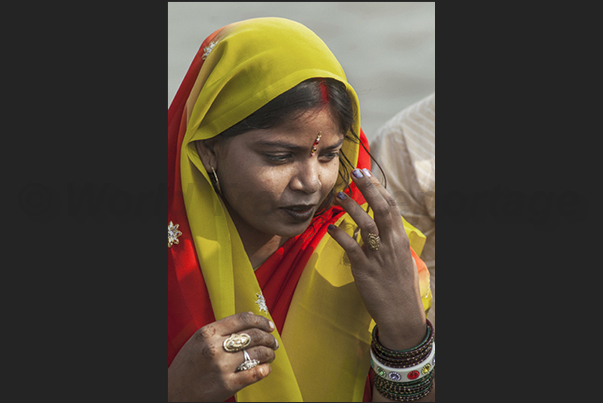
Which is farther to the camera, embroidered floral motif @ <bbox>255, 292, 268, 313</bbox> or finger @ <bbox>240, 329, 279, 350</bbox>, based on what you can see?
embroidered floral motif @ <bbox>255, 292, 268, 313</bbox>

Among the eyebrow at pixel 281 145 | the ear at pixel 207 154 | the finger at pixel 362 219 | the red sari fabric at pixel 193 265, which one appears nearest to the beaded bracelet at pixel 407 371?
the red sari fabric at pixel 193 265

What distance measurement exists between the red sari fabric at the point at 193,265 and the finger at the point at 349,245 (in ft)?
0.84

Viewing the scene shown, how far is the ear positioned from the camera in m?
2.11

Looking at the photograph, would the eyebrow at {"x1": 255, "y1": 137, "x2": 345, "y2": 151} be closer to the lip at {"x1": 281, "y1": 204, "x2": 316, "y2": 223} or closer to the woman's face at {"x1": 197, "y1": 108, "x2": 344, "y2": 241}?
the woman's face at {"x1": 197, "y1": 108, "x2": 344, "y2": 241}

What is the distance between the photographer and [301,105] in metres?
1.96

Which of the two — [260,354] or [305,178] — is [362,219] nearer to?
[305,178]

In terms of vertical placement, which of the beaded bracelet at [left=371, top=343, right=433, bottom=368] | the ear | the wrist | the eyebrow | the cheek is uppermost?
the eyebrow

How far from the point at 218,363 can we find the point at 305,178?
2.28 ft

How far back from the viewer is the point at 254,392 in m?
2.10

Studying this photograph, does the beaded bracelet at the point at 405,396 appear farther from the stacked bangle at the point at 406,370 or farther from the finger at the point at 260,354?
the finger at the point at 260,354

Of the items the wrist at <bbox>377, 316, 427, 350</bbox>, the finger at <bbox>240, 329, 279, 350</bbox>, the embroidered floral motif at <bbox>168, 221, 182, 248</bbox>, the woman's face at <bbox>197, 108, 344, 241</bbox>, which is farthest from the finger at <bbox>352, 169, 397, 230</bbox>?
the embroidered floral motif at <bbox>168, 221, 182, 248</bbox>

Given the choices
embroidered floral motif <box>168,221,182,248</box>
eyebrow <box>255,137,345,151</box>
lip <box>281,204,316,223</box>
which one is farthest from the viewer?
embroidered floral motif <box>168,221,182,248</box>

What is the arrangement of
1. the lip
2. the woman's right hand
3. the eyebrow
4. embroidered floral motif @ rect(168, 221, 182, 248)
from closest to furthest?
the woman's right hand < the eyebrow < the lip < embroidered floral motif @ rect(168, 221, 182, 248)

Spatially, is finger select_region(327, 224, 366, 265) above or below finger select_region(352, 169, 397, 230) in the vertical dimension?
below
